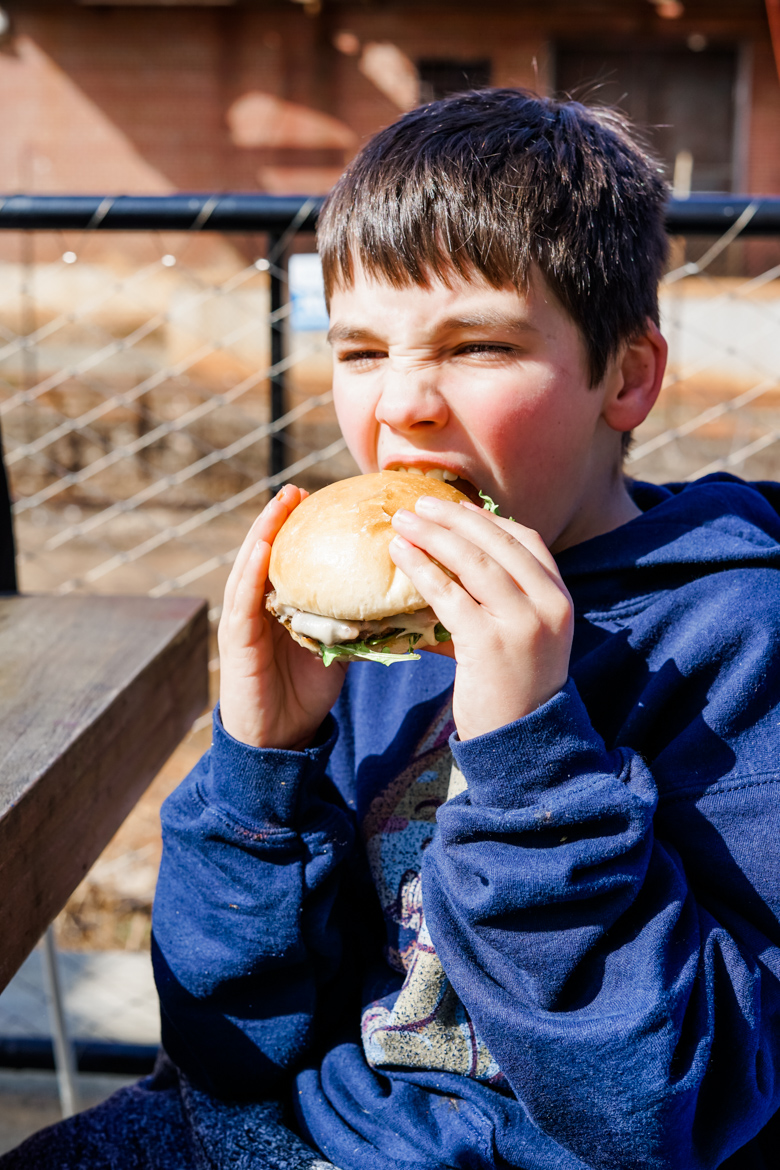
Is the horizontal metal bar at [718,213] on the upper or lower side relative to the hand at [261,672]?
upper

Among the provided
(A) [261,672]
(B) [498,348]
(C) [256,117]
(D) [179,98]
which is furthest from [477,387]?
(D) [179,98]

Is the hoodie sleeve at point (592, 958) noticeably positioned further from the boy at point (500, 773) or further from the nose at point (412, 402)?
the nose at point (412, 402)

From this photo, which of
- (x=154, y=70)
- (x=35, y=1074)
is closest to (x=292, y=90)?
(x=154, y=70)

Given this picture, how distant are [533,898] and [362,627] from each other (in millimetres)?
357

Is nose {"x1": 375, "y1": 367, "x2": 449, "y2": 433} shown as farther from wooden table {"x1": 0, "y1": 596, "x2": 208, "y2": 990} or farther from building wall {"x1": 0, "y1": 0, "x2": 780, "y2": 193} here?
building wall {"x1": 0, "y1": 0, "x2": 780, "y2": 193}

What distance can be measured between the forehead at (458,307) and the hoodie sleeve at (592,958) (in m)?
0.46

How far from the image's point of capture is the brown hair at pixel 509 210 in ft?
3.93

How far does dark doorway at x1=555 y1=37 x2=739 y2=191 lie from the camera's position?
14047 mm

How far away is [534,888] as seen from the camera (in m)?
0.94

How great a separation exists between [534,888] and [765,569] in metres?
0.50

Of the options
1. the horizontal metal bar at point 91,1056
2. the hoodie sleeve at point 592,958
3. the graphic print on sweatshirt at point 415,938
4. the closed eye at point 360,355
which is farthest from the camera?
the horizontal metal bar at point 91,1056

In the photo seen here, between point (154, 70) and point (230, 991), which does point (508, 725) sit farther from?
point (154, 70)

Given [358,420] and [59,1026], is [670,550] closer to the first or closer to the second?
[358,420]

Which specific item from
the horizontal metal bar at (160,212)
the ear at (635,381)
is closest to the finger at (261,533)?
Result: the ear at (635,381)
